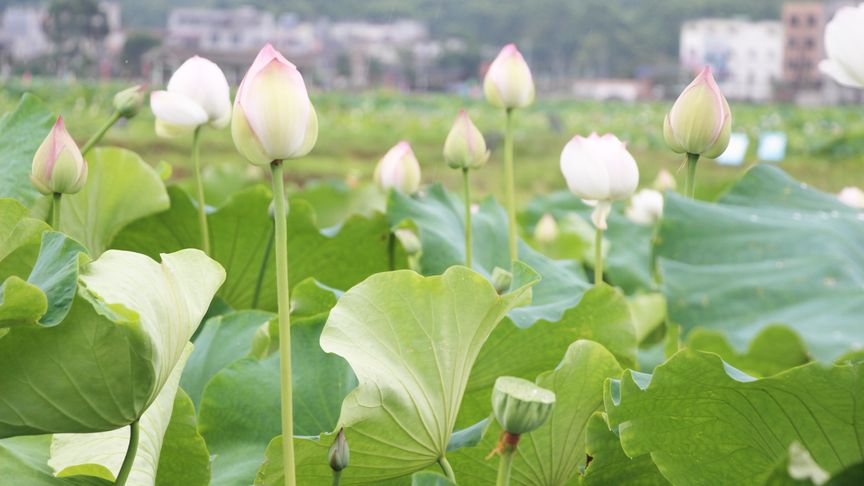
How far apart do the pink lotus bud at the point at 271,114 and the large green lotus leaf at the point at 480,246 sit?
0.24m

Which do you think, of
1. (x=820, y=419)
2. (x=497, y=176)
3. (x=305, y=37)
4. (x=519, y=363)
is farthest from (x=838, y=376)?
(x=305, y=37)

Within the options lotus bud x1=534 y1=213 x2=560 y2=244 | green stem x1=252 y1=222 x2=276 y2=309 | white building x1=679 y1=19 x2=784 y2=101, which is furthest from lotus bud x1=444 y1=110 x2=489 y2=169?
white building x1=679 y1=19 x2=784 y2=101

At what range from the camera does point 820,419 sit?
428 mm

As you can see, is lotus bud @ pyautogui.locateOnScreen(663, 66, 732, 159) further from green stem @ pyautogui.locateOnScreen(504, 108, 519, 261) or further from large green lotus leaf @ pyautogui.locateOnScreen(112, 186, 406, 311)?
large green lotus leaf @ pyautogui.locateOnScreen(112, 186, 406, 311)

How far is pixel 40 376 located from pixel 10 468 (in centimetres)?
7

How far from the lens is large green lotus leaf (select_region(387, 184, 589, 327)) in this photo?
0.79m

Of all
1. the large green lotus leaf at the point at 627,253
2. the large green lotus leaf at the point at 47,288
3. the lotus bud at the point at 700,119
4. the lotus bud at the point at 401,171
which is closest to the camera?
the large green lotus leaf at the point at 47,288

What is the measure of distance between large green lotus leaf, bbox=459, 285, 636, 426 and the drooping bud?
0.35 metres

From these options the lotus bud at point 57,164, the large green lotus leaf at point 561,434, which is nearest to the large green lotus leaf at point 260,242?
the lotus bud at point 57,164

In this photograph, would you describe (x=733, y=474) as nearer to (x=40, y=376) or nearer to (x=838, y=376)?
(x=838, y=376)

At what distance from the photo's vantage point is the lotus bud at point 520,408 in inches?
15.3

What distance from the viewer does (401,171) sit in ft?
3.24

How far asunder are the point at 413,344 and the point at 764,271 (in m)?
0.28

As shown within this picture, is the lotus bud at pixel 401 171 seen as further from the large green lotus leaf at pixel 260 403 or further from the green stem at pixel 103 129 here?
the large green lotus leaf at pixel 260 403
